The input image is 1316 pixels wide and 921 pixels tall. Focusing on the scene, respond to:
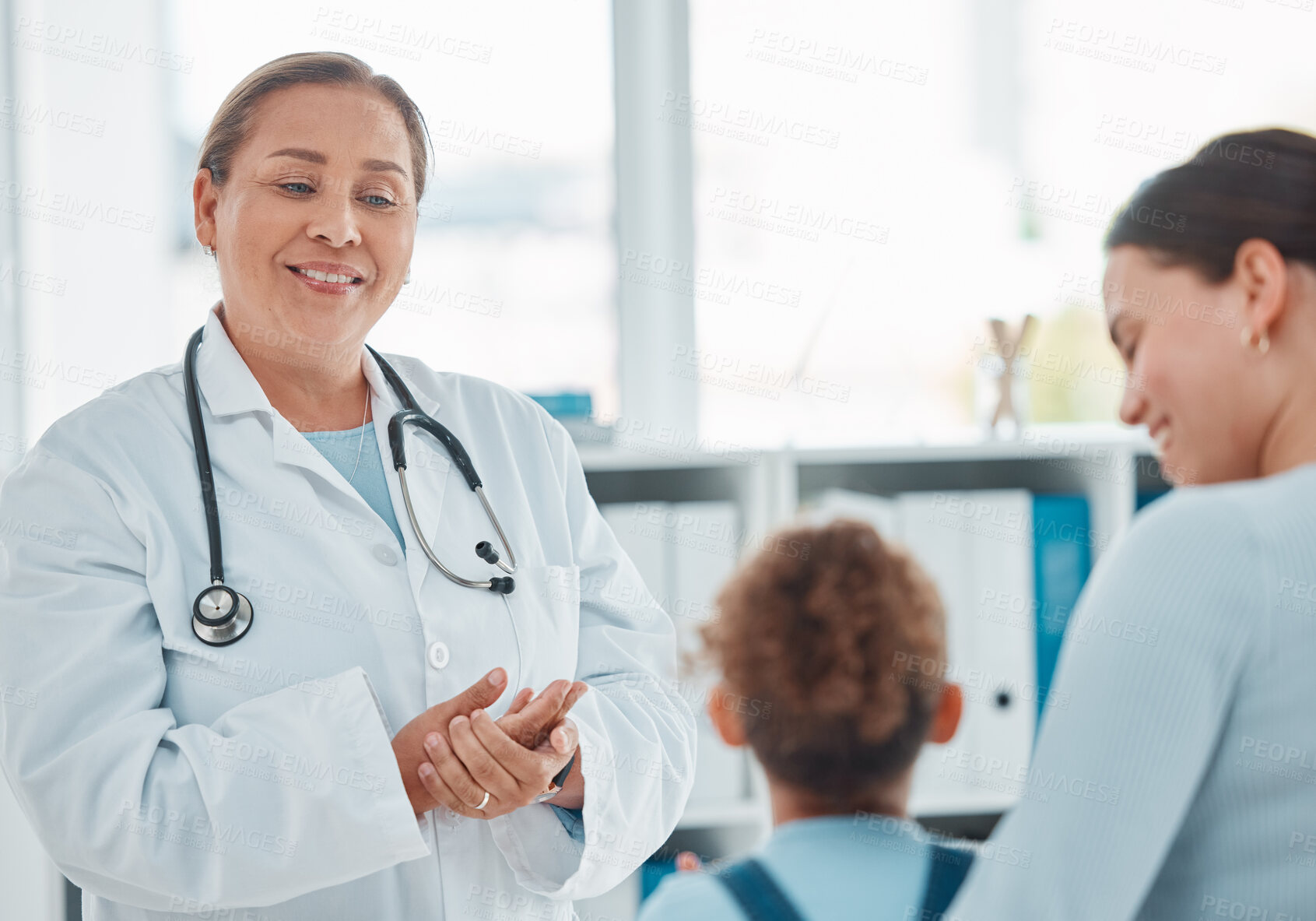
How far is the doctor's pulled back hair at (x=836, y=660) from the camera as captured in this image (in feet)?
2.93

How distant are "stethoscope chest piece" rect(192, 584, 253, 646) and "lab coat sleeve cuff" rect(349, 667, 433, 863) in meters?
0.14

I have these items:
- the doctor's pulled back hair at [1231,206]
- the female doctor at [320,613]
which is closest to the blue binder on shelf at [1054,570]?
the female doctor at [320,613]

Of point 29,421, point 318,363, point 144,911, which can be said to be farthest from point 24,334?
point 144,911

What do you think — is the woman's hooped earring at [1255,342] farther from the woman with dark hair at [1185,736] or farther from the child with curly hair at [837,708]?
the child with curly hair at [837,708]

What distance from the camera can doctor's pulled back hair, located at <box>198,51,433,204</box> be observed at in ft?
4.43

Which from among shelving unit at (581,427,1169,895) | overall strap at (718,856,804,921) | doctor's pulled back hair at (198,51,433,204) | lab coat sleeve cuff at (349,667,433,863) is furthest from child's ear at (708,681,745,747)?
shelving unit at (581,427,1169,895)

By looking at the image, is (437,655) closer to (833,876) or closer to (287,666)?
(287,666)

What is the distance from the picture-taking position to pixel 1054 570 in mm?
2135

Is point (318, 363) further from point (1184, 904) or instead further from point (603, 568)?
point (1184, 904)

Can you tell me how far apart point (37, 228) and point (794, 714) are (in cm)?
189

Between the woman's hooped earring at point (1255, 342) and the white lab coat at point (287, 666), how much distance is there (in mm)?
791

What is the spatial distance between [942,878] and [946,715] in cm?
14

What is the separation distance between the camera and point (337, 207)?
1.33 meters

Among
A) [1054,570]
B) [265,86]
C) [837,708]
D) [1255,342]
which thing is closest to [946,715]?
[837,708]
